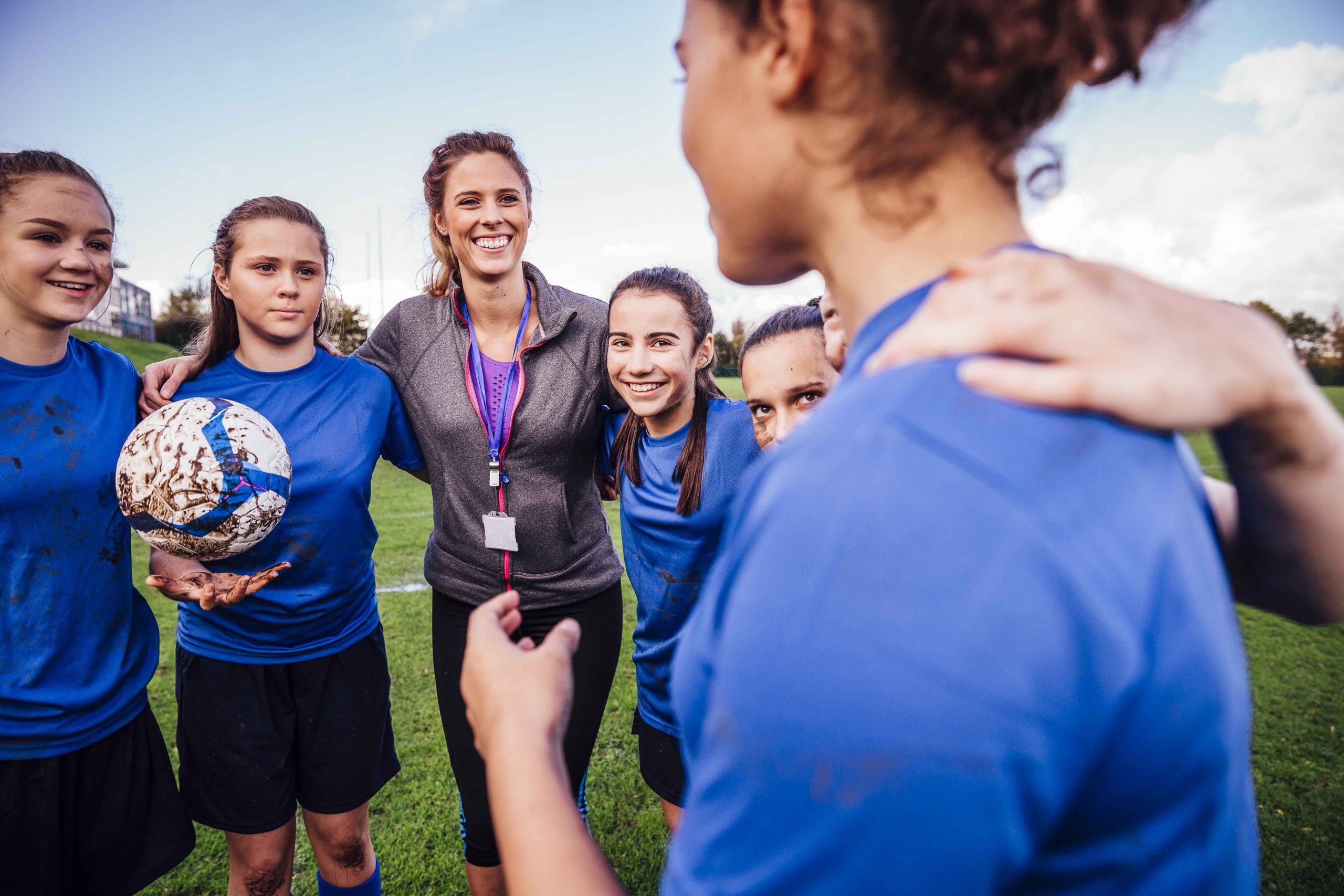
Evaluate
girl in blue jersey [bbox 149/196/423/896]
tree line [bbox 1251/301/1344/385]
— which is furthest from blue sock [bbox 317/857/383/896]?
tree line [bbox 1251/301/1344/385]

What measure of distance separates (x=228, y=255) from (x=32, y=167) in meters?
0.59

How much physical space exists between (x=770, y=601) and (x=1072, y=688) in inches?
9.6

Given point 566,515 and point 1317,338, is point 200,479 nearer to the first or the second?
point 566,515

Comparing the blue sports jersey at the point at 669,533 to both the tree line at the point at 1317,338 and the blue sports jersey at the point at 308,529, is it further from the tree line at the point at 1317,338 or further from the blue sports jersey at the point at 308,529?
the tree line at the point at 1317,338

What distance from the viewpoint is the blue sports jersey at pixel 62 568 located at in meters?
2.11

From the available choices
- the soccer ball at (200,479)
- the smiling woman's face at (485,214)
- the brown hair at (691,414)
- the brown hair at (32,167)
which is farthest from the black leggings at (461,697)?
the brown hair at (32,167)

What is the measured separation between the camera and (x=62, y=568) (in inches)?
86.1

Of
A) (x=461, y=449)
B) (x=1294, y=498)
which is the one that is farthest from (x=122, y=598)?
(x=1294, y=498)

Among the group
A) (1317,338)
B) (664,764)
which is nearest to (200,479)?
(664,764)

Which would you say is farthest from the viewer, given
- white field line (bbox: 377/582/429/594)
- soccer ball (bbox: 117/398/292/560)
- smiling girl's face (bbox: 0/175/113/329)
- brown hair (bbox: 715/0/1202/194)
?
white field line (bbox: 377/582/429/594)

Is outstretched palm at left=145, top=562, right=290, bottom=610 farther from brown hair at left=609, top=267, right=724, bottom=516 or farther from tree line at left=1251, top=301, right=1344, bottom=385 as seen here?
tree line at left=1251, top=301, right=1344, bottom=385

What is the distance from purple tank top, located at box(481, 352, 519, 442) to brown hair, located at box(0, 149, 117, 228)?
1.46 metres

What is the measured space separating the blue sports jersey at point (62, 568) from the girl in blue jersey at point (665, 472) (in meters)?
A: 1.75

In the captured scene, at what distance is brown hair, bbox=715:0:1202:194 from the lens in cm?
68
